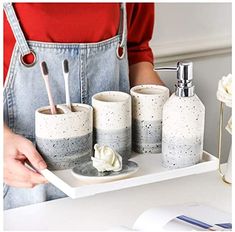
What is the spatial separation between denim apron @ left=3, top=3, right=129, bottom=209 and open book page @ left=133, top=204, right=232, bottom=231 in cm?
22

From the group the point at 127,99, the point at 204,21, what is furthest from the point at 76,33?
the point at 204,21

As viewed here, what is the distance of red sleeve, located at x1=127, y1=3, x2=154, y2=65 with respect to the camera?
119 centimetres

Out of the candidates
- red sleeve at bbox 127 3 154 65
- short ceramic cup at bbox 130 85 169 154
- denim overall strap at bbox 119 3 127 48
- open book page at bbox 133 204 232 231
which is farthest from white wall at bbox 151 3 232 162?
open book page at bbox 133 204 232 231

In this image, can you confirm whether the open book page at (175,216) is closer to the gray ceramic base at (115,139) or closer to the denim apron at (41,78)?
the gray ceramic base at (115,139)

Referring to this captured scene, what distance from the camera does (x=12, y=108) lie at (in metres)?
1.02

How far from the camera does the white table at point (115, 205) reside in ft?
3.16

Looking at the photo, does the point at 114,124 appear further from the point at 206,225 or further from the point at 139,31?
the point at 139,31

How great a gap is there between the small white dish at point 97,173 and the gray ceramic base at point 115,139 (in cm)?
3

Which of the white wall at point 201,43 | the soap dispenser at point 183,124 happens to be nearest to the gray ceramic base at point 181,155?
the soap dispenser at point 183,124

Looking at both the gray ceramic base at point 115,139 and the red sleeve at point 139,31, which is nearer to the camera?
the gray ceramic base at point 115,139

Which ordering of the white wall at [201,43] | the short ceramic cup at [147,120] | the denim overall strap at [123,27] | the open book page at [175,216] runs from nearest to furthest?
the open book page at [175,216] → the short ceramic cup at [147,120] → the denim overall strap at [123,27] → the white wall at [201,43]

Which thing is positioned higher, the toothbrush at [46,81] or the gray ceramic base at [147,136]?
the toothbrush at [46,81]

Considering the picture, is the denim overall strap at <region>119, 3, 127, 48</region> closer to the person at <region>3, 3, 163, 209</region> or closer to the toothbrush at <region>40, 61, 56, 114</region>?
the person at <region>3, 3, 163, 209</region>

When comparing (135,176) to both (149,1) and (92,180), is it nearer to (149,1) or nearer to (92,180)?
(92,180)
